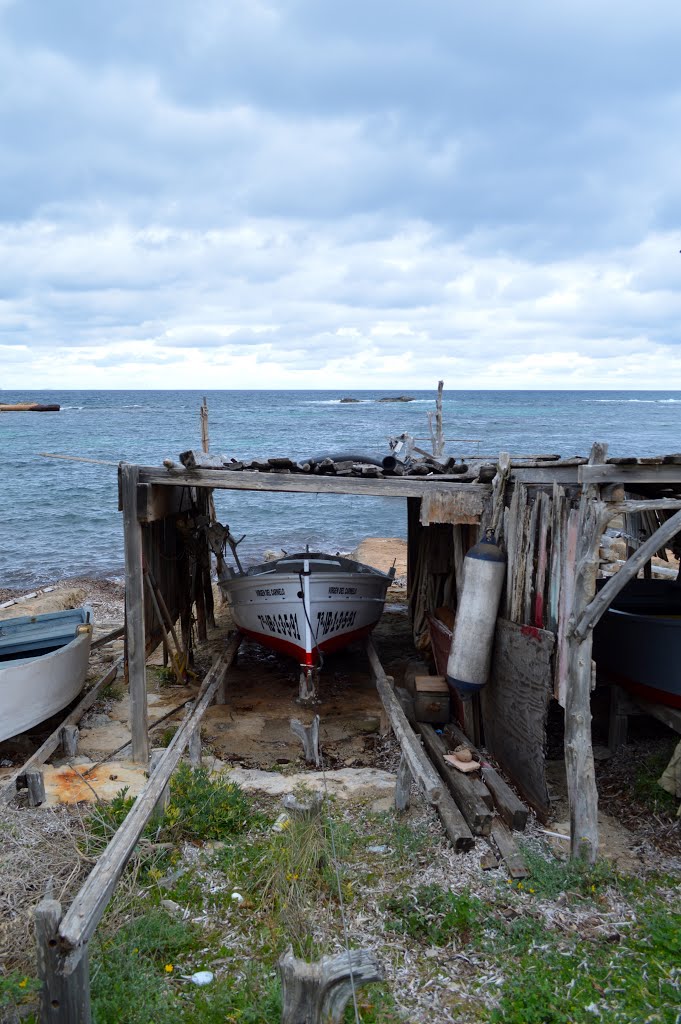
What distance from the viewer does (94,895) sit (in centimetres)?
385

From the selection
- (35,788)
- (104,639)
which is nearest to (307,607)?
(104,639)

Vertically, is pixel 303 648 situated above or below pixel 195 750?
above

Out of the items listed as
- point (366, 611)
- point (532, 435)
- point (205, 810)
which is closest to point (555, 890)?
point (205, 810)

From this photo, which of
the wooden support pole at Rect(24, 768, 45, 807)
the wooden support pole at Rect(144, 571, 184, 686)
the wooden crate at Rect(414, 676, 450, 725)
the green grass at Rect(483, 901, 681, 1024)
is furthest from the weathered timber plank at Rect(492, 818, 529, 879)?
the wooden support pole at Rect(144, 571, 184, 686)

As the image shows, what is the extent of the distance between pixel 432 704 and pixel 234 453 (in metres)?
40.4

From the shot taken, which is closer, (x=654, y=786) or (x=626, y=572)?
(x=626, y=572)

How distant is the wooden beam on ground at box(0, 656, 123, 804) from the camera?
6.50 meters

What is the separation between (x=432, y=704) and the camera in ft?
27.6

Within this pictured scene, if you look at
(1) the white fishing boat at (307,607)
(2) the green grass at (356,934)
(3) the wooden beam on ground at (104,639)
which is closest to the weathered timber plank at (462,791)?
(2) the green grass at (356,934)

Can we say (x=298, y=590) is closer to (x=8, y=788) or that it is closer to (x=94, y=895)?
(x=8, y=788)

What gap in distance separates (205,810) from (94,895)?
218 cm

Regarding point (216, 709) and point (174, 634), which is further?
point (174, 634)

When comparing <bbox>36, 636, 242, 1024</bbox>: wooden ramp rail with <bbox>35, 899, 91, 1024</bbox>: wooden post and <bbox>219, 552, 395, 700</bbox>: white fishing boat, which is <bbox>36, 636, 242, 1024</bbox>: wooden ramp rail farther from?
<bbox>219, 552, 395, 700</bbox>: white fishing boat

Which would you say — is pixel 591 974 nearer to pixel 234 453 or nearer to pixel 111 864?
pixel 111 864
